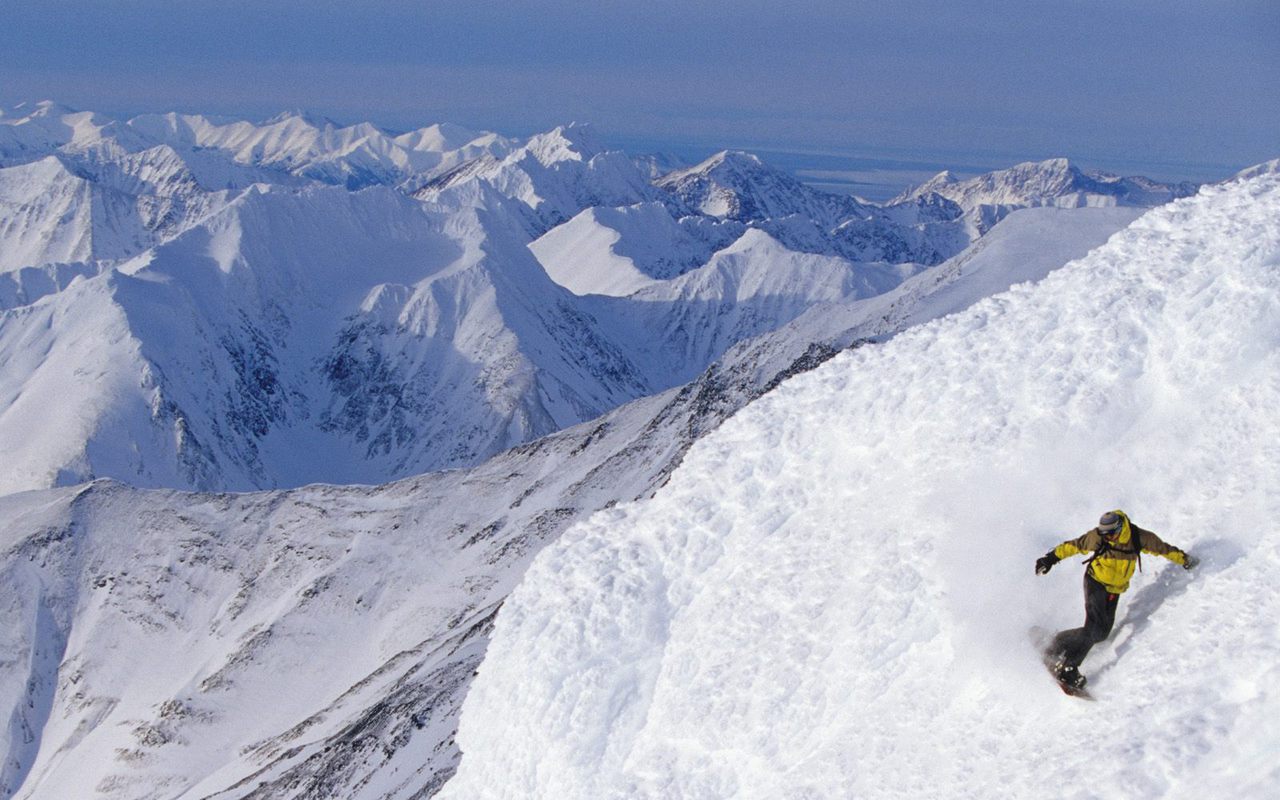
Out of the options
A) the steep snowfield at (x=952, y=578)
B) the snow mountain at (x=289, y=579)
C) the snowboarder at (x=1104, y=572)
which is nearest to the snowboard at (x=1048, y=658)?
the snowboarder at (x=1104, y=572)

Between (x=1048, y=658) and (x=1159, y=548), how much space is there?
2.00 m

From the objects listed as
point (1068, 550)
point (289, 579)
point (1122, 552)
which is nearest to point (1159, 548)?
point (1122, 552)

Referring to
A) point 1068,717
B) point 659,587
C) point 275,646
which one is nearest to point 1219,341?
point 1068,717

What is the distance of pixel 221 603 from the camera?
118250 millimetres

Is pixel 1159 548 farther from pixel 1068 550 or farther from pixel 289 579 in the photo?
pixel 289 579

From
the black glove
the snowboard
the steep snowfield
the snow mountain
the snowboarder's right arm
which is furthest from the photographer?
the snow mountain

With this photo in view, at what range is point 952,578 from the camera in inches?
594

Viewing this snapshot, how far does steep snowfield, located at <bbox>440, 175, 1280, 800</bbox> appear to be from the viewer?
476 inches

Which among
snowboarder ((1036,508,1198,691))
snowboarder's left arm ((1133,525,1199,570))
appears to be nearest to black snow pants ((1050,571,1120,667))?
snowboarder ((1036,508,1198,691))

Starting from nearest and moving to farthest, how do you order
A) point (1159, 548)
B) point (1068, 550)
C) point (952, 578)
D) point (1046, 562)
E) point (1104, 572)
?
point (1159, 548)
point (1104, 572)
point (1068, 550)
point (1046, 562)
point (952, 578)

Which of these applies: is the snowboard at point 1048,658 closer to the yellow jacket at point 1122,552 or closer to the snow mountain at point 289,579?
the yellow jacket at point 1122,552

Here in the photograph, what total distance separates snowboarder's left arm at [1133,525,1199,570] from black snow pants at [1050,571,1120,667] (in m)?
0.73

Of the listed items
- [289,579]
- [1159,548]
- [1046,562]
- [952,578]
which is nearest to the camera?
[1159,548]

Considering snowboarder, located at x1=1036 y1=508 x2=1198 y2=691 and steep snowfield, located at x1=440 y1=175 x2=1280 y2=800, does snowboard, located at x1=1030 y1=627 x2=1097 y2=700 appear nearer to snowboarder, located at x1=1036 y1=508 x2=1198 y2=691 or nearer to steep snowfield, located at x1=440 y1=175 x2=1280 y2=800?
A: snowboarder, located at x1=1036 y1=508 x2=1198 y2=691
